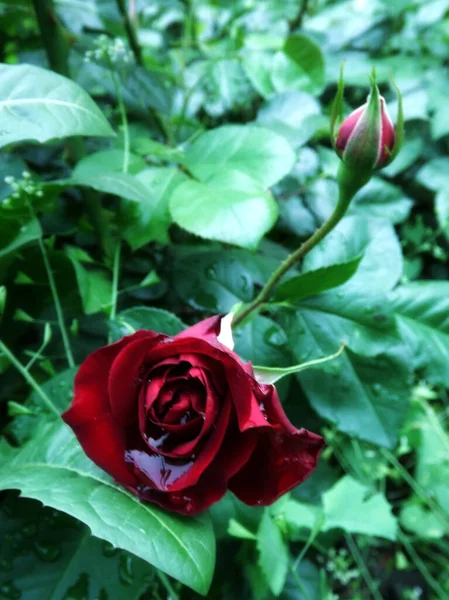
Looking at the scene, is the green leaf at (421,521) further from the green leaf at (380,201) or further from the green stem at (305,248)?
the green stem at (305,248)

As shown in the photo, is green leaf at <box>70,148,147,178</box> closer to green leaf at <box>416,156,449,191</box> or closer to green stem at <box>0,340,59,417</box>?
green stem at <box>0,340,59,417</box>

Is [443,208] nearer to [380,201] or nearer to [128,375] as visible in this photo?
[380,201]

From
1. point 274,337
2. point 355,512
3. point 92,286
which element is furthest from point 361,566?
point 92,286

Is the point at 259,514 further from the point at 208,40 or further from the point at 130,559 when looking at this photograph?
the point at 208,40

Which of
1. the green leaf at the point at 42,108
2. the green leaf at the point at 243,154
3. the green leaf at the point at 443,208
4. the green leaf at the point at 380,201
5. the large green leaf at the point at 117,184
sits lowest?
the green leaf at the point at 443,208

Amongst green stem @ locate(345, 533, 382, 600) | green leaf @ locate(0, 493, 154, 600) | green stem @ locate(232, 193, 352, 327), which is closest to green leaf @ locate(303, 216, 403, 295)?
green stem @ locate(232, 193, 352, 327)

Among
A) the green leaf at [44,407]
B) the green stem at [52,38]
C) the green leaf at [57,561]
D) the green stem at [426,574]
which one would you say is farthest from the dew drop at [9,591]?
the green stem at [426,574]
